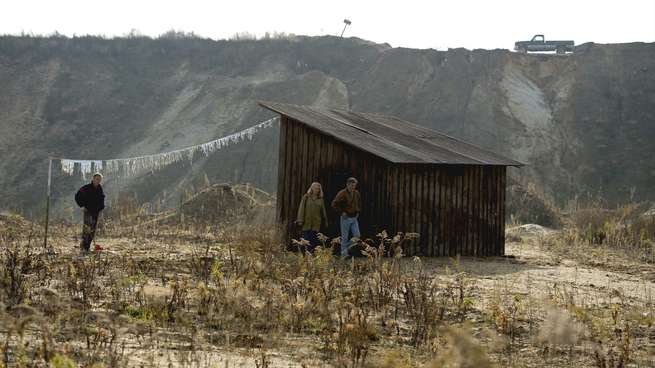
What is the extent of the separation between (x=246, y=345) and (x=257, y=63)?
4178 centimetres

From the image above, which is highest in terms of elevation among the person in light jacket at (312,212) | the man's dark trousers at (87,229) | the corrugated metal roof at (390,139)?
the corrugated metal roof at (390,139)

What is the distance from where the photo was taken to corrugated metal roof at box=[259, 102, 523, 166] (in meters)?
15.6

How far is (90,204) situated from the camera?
574 inches

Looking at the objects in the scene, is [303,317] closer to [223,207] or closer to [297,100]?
[223,207]

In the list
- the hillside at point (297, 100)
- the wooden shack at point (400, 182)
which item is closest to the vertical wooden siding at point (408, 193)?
the wooden shack at point (400, 182)

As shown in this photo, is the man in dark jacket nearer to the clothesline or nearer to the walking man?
the clothesline

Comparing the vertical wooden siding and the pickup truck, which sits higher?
the pickup truck

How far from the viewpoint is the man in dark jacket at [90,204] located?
14477mm

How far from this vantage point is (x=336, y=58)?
48406 mm

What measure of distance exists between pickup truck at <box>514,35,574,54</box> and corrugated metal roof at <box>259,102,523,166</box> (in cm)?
2907

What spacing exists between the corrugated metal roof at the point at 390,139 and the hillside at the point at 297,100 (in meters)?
17.7

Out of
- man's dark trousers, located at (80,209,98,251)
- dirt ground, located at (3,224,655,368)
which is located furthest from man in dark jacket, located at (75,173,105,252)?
dirt ground, located at (3,224,655,368)

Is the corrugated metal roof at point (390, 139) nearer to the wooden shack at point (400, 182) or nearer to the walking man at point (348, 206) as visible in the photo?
the wooden shack at point (400, 182)

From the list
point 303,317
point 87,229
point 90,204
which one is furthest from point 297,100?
point 303,317
